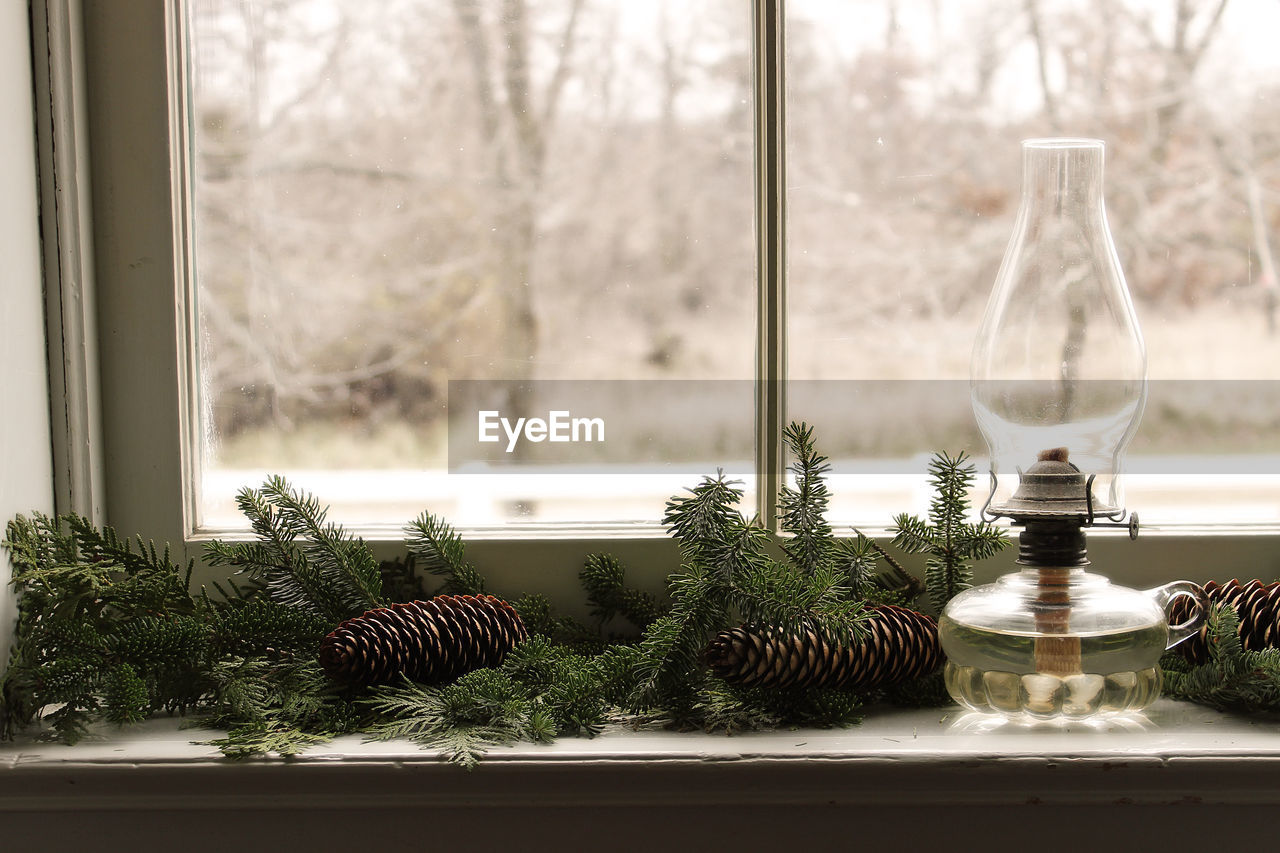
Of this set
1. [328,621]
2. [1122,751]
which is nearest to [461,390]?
[328,621]

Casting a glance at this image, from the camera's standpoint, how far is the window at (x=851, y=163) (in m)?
0.86

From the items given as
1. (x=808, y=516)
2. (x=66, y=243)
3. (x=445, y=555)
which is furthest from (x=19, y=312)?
(x=808, y=516)

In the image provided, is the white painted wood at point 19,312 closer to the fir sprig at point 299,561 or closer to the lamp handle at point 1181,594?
the fir sprig at point 299,561

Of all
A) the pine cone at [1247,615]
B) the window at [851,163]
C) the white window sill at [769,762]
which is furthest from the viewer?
the window at [851,163]

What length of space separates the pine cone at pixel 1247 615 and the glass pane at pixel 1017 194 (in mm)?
134

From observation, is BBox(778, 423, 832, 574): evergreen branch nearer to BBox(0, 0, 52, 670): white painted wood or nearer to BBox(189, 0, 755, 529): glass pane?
BBox(189, 0, 755, 529): glass pane

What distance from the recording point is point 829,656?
0.68 meters

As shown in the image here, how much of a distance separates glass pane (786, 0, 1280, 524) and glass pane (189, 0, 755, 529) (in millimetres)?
78

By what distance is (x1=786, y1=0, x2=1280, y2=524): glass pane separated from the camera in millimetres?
864

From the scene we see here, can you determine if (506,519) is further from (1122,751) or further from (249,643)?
(1122,751)
